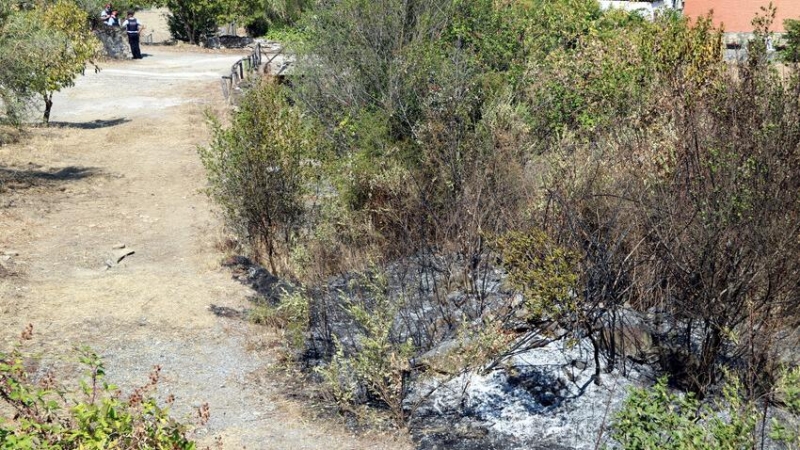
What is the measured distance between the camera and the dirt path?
8.95 metres

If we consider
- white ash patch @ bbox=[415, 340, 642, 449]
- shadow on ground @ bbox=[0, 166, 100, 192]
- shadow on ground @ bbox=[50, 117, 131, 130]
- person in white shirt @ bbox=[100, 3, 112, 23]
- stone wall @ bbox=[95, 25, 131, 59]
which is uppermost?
person in white shirt @ bbox=[100, 3, 112, 23]

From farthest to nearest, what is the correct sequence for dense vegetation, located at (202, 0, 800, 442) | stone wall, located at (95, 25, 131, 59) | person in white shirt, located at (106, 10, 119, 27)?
person in white shirt, located at (106, 10, 119, 27)
stone wall, located at (95, 25, 131, 59)
dense vegetation, located at (202, 0, 800, 442)

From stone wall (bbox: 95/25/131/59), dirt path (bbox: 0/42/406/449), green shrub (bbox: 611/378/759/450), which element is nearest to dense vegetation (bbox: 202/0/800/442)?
green shrub (bbox: 611/378/759/450)

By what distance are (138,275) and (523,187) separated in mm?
5335

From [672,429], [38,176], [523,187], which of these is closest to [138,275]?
[523,187]

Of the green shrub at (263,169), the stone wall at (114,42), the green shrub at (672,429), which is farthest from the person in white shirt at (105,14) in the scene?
the green shrub at (672,429)

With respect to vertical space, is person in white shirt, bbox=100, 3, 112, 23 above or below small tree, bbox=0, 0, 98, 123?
above

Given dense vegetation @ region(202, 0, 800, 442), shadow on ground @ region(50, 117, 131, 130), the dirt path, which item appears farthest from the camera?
shadow on ground @ region(50, 117, 131, 130)

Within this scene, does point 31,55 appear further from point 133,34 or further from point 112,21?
point 112,21

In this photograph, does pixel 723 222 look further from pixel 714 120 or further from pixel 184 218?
pixel 184 218

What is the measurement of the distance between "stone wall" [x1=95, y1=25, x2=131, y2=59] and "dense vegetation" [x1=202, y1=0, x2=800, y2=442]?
51.8 ft

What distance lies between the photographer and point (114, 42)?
3247 cm

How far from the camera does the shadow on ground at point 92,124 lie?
71.6 ft

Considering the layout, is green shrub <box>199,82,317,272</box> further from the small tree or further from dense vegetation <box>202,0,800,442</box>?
the small tree
